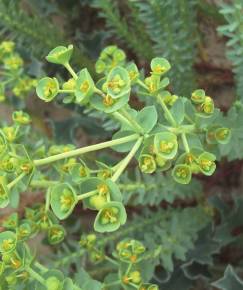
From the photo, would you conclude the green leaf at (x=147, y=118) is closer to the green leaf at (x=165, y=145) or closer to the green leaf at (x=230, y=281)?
the green leaf at (x=165, y=145)

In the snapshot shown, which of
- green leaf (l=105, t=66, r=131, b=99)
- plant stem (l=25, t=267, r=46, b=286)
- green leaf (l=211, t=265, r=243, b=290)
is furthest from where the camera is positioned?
green leaf (l=211, t=265, r=243, b=290)

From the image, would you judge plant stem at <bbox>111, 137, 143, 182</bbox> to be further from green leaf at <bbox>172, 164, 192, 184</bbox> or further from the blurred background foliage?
the blurred background foliage

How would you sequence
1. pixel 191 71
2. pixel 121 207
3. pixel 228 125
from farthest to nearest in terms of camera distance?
pixel 191 71 → pixel 228 125 → pixel 121 207

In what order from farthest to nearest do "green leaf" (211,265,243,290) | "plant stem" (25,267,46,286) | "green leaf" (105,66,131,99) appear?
"green leaf" (211,265,243,290) < "plant stem" (25,267,46,286) < "green leaf" (105,66,131,99)

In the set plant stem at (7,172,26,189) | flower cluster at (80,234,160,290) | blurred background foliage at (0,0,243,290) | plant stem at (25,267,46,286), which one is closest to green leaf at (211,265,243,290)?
blurred background foliage at (0,0,243,290)

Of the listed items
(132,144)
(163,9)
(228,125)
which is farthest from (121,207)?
(163,9)

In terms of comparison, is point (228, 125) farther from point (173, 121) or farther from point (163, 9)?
point (163, 9)

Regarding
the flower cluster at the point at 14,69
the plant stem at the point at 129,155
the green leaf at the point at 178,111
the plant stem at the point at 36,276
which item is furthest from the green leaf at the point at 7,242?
the flower cluster at the point at 14,69

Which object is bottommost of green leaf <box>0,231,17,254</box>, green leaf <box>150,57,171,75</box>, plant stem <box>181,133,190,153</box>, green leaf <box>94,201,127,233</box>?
green leaf <box>0,231,17,254</box>

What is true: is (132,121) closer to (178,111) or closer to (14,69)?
(178,111)
